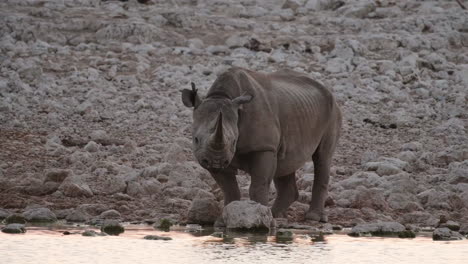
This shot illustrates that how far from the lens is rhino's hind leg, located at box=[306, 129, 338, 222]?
13948mm

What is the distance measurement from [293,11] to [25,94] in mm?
8131

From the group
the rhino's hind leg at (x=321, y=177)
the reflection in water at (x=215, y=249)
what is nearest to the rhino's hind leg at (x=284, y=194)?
the rhino's hind leg at (x=321, y=177)

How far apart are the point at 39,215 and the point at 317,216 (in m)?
2.90

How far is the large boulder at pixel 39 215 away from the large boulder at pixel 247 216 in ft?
5.71

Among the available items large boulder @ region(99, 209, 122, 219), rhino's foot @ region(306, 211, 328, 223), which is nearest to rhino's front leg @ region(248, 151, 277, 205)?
rhino's foot @ region(306, 211, 328, 223)

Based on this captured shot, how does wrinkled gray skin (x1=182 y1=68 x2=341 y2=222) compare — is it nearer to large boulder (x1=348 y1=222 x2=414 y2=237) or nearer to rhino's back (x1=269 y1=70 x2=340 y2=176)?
rhino's back (x1=269 y1=70 x2=340 y2=176)

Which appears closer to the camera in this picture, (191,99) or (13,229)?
(13,229)

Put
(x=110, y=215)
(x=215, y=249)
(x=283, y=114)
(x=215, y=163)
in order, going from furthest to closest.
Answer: (x=283, y=114) < (x=110, y=215) < (x=215, y=163) < (x=215, y=249)

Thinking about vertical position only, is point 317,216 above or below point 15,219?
below

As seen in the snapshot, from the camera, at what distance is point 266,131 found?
1306 cm

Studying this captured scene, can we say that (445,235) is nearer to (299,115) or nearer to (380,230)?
(380,230)

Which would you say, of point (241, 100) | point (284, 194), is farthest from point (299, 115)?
point (241, 100)

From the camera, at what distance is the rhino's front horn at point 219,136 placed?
12016mm

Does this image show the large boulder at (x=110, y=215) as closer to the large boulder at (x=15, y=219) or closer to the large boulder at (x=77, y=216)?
the large boulder at (x=77, y=216)
